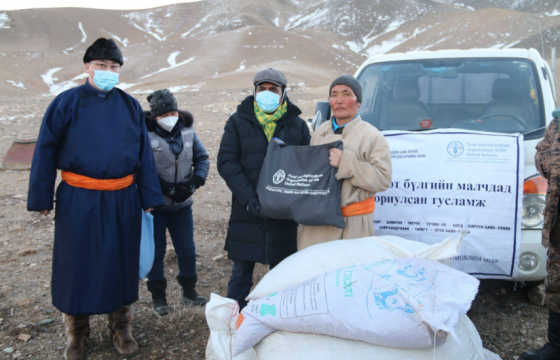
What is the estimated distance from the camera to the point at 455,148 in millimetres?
3225

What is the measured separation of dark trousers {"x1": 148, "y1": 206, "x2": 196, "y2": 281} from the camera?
363 centimetres

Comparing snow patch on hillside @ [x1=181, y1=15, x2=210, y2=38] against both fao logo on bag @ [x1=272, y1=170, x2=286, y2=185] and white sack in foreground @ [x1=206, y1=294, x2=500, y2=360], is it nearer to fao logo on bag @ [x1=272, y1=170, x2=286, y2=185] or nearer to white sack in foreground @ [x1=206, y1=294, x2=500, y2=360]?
fao logo on bag @ [x1=272, y1=170, x2=286, y2=185]

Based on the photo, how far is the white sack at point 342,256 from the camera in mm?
2521

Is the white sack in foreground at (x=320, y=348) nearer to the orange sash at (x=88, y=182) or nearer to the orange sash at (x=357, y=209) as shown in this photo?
the orange sash at (x=357, y=209)

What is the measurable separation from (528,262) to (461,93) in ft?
5.75

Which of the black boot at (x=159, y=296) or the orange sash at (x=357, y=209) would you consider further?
the black boot at (x=159, y=296)

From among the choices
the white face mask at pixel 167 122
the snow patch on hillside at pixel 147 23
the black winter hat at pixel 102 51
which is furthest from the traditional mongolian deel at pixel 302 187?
the snow patch on hillside at pixel 147 23

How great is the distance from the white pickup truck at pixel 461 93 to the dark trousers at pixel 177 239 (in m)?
1.32

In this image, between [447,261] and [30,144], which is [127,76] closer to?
[30,144]

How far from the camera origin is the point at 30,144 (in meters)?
9.04

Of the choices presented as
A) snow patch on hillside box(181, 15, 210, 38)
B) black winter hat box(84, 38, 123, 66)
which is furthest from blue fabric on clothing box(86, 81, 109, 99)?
snow patch on hillside box(181, 15, 210, 38)

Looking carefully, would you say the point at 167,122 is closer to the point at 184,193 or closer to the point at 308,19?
the point at 184,193

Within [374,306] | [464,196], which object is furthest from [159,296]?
[464,196]

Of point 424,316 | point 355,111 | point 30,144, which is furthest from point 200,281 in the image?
point 30,144
